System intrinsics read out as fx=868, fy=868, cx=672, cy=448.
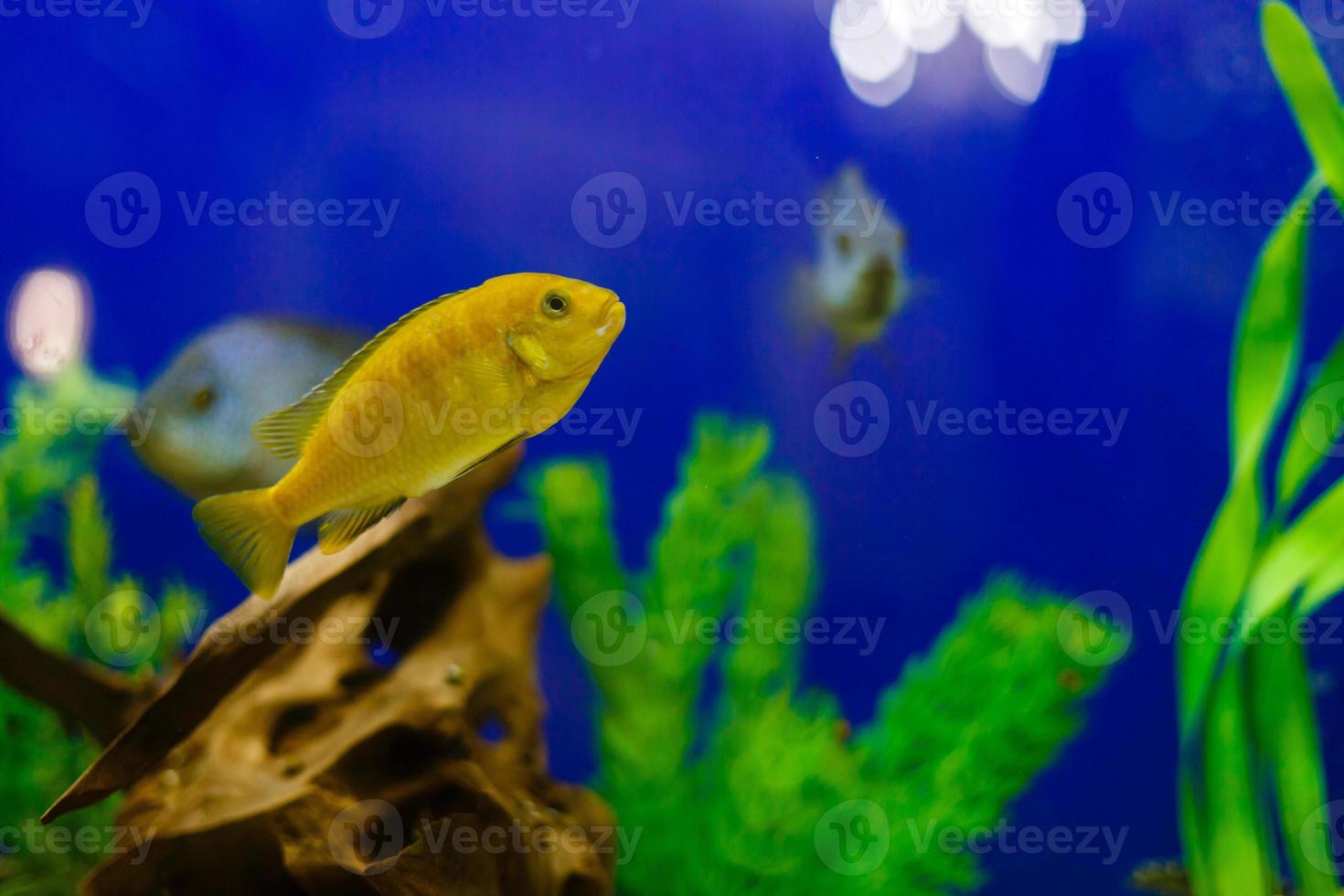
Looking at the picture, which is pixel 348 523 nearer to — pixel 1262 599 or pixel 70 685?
pixel 70 685

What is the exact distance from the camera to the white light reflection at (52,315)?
259cm

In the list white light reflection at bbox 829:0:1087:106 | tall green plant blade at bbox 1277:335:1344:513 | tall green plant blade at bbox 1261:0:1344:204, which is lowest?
tall green plant blade at bbox 1277:335:1344:513

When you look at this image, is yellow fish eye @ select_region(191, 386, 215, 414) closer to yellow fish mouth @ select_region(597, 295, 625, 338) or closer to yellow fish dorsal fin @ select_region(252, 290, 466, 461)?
yellow fish dorsal fin @ select_region(252, 290, 466, 461)

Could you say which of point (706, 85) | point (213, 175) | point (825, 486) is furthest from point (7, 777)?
point (706, 85)

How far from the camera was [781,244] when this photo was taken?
2.74m

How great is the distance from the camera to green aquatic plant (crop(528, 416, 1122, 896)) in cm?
201

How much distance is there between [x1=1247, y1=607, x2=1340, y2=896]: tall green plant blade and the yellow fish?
6.18 ft

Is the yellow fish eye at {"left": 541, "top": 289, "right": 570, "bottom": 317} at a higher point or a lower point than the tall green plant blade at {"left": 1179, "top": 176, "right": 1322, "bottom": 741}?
lower

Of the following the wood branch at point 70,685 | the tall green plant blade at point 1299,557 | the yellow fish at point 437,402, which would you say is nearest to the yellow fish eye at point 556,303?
the yellow fish at point 437,402

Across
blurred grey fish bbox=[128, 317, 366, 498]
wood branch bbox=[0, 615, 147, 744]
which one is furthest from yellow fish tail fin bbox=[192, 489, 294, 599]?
wood branch bbox=[0, 615, 147, 744]

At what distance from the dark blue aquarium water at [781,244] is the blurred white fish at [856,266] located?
0.07 metres

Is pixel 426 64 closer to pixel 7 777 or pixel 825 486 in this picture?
pixel 825 486

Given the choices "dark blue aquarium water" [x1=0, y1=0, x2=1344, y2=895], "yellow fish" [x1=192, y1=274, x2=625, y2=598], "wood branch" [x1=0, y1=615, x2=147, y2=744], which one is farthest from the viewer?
"dark blue aquarium water" [x1=0, y1=0, x2=1344, y2=895]

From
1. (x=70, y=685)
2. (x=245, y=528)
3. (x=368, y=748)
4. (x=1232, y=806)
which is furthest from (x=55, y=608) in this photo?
(x=1232, y=806)
